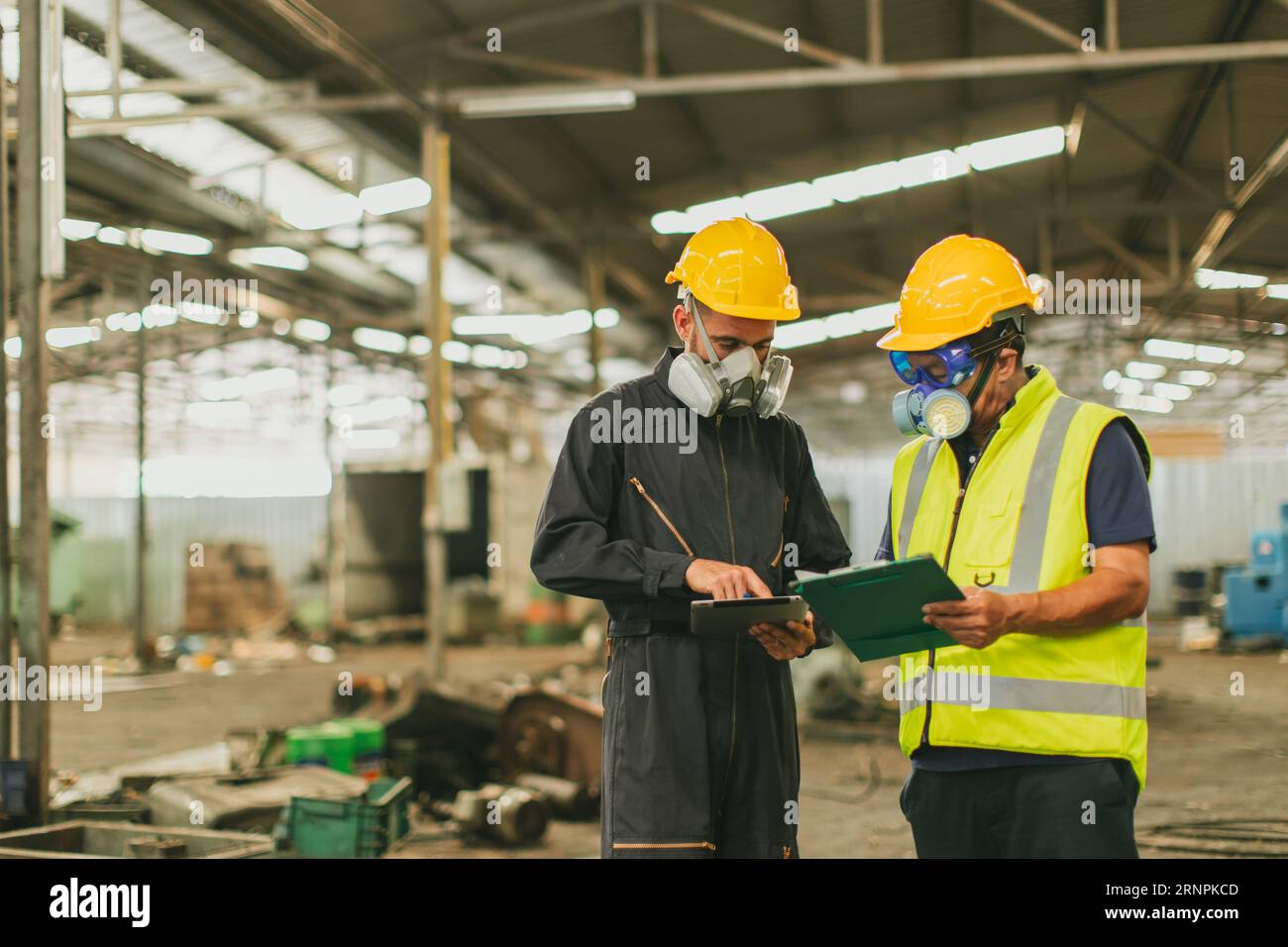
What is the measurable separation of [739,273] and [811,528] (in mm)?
705

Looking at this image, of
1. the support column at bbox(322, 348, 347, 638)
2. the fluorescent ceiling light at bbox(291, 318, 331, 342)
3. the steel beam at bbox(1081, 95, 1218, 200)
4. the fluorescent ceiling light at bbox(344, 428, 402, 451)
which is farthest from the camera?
the fluorescent ceiling light at bbox(344, 428, 402, 451)

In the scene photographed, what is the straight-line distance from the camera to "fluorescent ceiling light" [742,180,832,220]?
13.8 metres

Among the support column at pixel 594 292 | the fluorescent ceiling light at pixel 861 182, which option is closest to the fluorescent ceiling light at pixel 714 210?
the fluorescent ceiling light at pixel 861 182

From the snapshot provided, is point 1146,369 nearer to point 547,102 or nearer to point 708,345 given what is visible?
point 547,102

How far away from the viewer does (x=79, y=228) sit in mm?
13195

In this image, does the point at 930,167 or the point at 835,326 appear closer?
the point at 930,167

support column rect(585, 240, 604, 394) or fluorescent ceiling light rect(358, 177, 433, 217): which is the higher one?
fluorescent ceiling light rect(358, 177, 433, 217)

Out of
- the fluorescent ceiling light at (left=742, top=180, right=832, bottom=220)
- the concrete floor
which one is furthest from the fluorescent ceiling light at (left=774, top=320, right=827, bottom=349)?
the concrete floor

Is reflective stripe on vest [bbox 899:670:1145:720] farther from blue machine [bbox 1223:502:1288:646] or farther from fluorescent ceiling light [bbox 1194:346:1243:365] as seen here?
fluorescent ceiling light [bbox 1194:346:1243:365]

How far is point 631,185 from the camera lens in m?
14.0

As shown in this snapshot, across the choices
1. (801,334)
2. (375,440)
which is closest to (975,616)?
(801,334)

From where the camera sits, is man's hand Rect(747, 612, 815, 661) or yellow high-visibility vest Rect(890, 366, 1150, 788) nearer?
yellow high-visibility vest Rect(890, 366, 1150, 788)

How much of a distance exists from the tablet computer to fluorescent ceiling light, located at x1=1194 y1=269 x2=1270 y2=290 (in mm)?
12878
